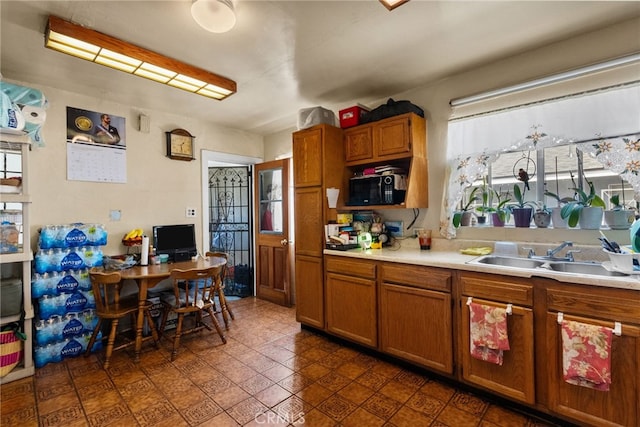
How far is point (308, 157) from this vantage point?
10.3 feet

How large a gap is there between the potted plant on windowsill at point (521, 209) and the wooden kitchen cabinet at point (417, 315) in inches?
32.4

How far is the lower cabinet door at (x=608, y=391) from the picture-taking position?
61.2 inches

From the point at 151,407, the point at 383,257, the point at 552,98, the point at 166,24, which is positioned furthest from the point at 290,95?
the point at 151,407

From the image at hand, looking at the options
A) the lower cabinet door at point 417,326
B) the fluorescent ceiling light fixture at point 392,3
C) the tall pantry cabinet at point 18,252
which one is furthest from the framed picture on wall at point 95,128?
the lower cabinet door at point 417,326

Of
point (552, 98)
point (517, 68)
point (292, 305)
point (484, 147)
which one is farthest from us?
point (292, 305)

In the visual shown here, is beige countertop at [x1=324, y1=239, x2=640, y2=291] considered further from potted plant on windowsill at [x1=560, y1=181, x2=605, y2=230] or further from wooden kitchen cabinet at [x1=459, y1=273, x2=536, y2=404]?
potted plant on windowsill at [x1=560, y1=181, x2=605, y2=230]

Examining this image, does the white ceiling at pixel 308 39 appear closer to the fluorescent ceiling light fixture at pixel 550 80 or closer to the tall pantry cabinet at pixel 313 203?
the fluorescent ceiling light fixture at pixel 550 80

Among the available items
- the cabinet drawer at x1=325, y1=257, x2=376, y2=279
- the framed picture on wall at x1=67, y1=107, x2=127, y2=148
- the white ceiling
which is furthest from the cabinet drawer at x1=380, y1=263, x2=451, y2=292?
the framed picture on wall at x1=67, y1=107, x2=127, y2=148

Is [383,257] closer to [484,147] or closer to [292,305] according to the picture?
[484,147]

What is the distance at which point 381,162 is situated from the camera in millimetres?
3096

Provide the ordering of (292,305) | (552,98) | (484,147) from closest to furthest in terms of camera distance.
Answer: (552,98) → (484,147) → (292,305)

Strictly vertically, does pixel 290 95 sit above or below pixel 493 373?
above

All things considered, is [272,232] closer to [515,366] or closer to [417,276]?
[417,276]

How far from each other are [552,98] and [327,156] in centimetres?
188
